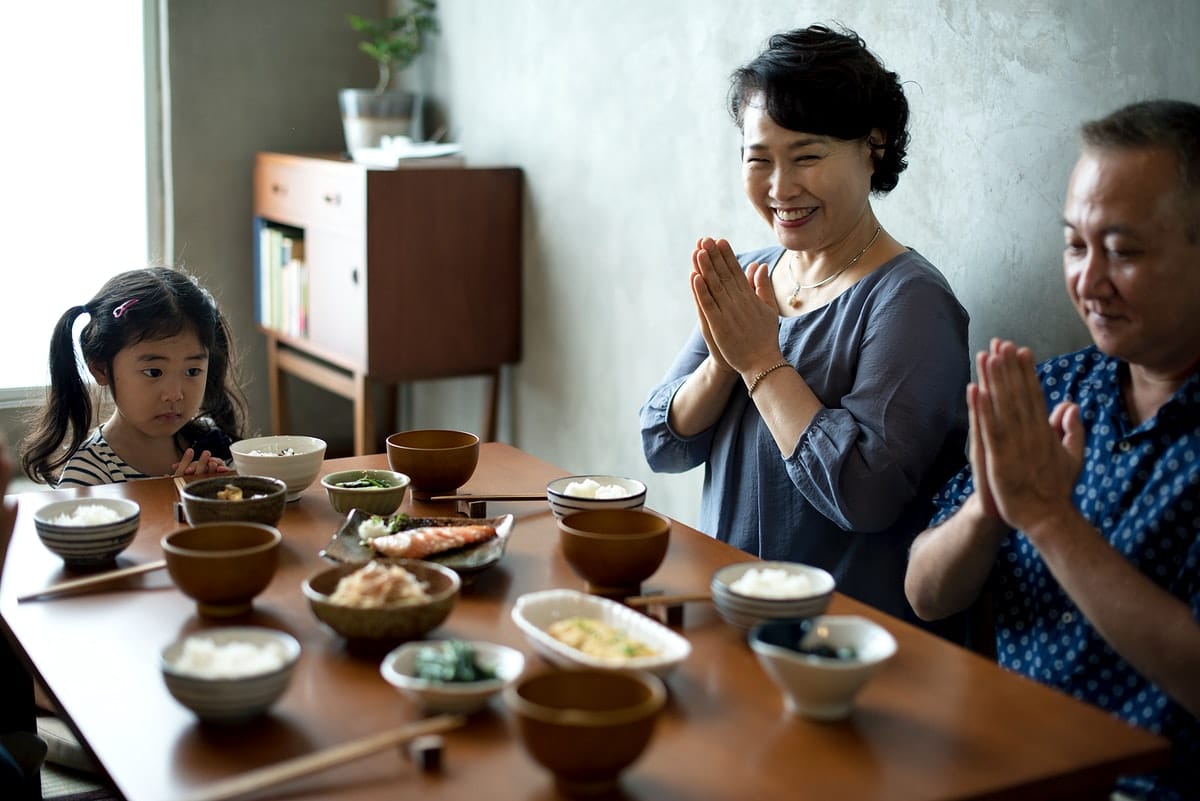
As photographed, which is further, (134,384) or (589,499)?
(134,384)

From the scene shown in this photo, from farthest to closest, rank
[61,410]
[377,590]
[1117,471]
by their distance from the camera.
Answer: [61,410] → [1117,471] → [377,590]

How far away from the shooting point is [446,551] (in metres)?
1.61

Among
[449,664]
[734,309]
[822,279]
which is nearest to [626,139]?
[822,279]

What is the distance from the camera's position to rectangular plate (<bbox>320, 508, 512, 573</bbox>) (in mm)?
1590

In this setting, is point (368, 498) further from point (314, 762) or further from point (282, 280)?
point (282, 280)

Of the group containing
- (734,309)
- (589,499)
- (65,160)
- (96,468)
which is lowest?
(96,468)

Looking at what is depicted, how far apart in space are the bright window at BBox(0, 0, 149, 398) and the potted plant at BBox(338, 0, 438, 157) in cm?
74

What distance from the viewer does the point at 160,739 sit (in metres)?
1.19

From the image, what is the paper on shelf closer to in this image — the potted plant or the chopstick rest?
the potted plant

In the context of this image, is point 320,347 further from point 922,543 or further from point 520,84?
point 922,543

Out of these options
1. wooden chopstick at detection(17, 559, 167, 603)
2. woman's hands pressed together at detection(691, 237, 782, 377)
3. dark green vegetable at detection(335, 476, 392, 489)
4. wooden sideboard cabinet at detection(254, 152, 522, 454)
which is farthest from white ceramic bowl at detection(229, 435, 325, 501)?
wooden sideboard cabinet at detection(254, 152, 522, 454)

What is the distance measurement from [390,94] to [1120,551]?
303 centimetres

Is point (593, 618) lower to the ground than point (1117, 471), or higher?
lower

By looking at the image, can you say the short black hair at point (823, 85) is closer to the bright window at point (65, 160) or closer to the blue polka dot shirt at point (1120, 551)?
the blue polka dot shirt at point (1120, 551)
